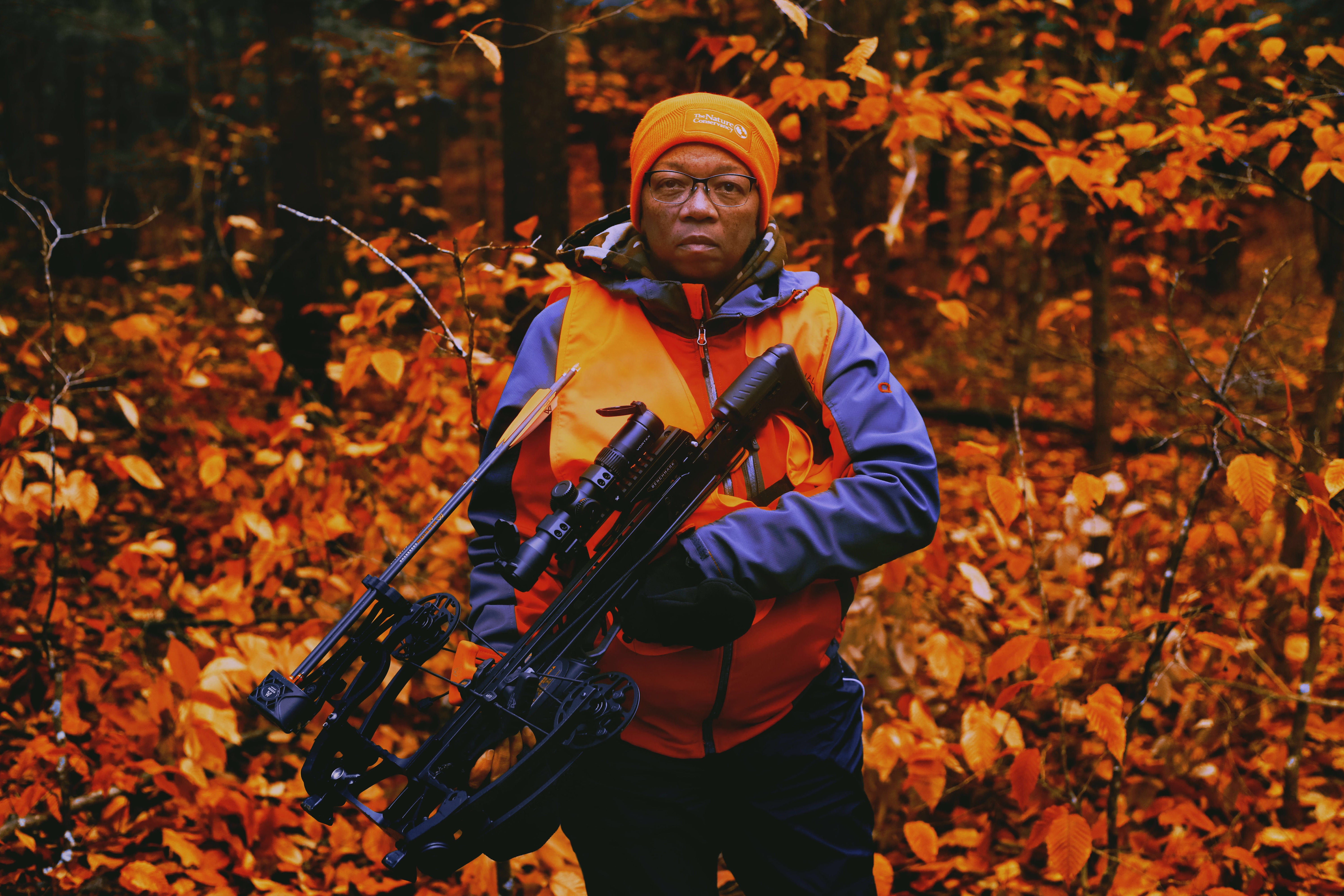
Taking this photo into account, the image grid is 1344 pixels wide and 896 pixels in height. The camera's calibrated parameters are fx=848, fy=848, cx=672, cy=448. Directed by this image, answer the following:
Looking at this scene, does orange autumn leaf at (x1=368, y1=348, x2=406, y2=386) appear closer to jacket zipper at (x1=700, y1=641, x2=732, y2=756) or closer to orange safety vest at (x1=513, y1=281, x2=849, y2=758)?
orange safety vest at (x1=513, y1=281, x2=849, y2=758)

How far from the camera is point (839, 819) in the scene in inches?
80.0

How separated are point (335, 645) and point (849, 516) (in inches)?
43.1

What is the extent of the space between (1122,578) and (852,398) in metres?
3.22

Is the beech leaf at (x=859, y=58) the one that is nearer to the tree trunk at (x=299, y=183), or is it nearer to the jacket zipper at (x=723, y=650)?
the jacket zipper at (x=723, y=650)

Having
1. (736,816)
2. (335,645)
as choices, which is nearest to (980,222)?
(736,816)

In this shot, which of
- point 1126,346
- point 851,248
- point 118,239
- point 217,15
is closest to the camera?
point 851,248

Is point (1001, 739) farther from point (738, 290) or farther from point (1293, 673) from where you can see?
point (738, 290)

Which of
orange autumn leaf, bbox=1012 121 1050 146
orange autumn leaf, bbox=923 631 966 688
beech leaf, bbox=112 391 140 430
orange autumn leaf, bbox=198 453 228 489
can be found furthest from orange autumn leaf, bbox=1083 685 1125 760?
orange autumn leaf, bbox=198 453 228 489

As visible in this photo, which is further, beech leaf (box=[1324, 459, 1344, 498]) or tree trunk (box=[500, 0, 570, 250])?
tree trunk (box=[500, 0, 570, 250])

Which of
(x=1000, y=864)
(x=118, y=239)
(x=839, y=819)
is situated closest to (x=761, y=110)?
(x=839, y=819)

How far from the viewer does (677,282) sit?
202cm

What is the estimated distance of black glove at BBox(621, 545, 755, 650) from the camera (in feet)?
5.54

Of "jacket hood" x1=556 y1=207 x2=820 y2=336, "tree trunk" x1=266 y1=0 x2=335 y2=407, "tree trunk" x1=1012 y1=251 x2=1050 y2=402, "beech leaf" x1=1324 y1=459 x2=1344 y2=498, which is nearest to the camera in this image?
"jacket hood" x1=556 y1=207 x2=820 y2=336

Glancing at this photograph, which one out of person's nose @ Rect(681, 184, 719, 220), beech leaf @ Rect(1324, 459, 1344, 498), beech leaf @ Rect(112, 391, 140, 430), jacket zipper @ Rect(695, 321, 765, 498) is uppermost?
person's nose @ Rect(681, 184, 719, 220)
